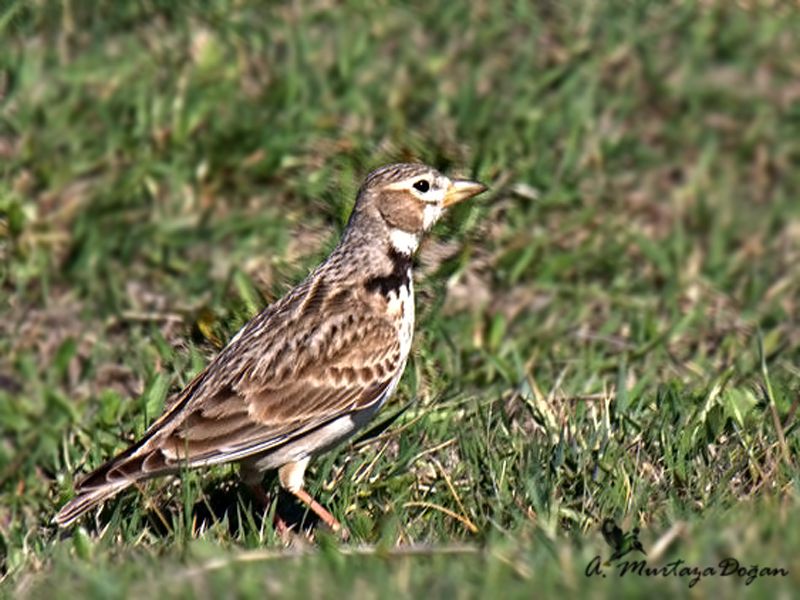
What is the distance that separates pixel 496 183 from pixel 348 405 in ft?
8.91

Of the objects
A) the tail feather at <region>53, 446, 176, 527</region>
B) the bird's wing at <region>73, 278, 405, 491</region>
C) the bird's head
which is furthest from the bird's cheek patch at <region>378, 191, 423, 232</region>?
the tail feather at <region>53, 446, 176, 527</region>

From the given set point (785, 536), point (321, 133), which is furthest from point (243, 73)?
point (785, 536)

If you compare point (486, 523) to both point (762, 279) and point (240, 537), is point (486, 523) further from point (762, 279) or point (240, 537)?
point (762, 279)

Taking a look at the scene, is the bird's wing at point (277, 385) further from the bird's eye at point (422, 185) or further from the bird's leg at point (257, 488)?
the bird's eye at point (422, 185)

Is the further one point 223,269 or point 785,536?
point 223,269

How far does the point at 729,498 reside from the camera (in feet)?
19.2

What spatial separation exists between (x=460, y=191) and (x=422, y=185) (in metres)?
0.17

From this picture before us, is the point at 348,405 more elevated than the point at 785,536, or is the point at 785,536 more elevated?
the point at 785,536

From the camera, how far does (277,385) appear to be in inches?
265

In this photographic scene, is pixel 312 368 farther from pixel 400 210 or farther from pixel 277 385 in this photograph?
pixel 400 210

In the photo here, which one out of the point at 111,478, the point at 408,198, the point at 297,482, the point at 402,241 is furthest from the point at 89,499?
the point at 408,198

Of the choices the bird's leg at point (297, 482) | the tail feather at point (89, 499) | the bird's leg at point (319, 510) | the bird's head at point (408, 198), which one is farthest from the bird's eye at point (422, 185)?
the tail feather at point (89, 499)

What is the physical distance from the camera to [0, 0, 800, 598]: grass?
6422 mm

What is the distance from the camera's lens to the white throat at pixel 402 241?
7191 mm
